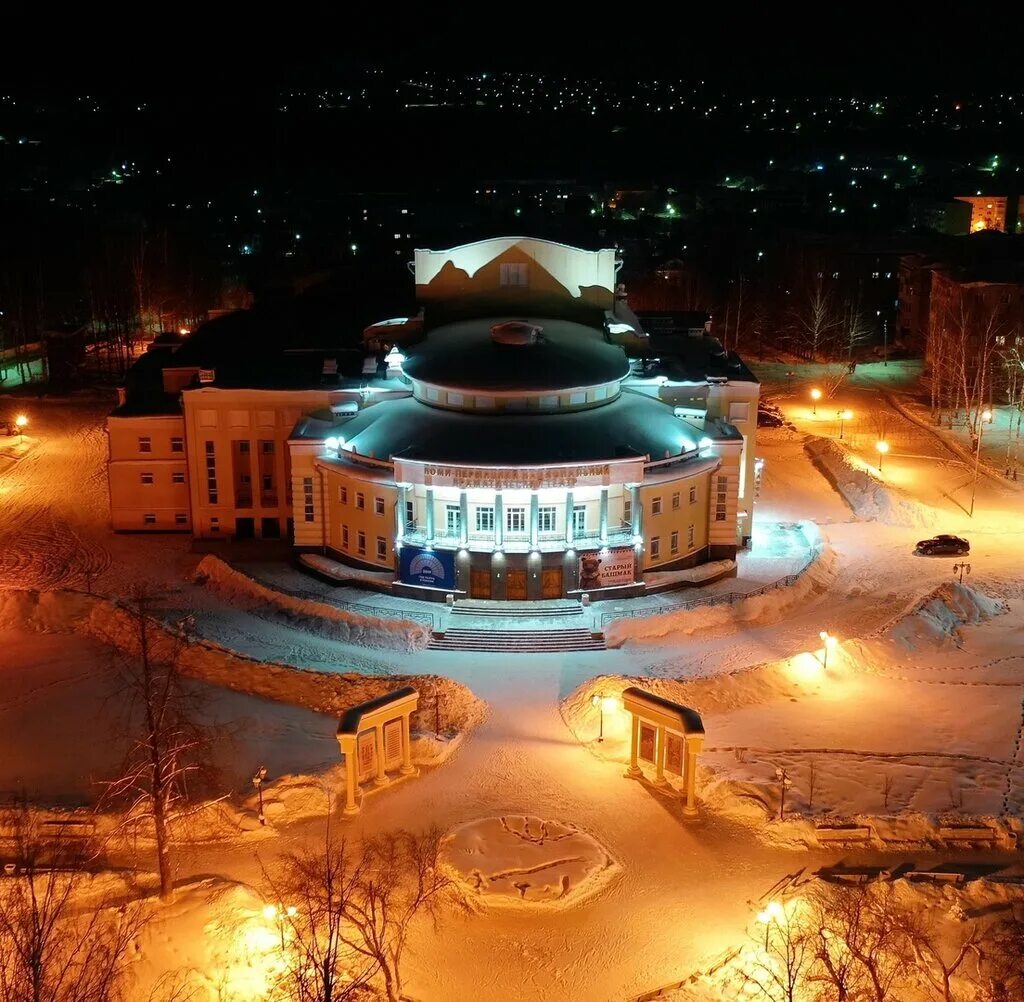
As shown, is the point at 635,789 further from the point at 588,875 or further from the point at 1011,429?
the point at 1011,429

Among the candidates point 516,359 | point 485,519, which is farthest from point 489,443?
point 516,359

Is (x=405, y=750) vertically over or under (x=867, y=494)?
under

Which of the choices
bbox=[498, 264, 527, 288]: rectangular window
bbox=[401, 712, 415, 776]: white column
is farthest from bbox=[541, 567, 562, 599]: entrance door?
bbox=[498, 264, 527, 288]: rectangular window

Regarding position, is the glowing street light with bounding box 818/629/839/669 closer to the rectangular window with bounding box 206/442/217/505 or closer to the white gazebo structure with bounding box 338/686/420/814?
the white gazebo structure with bounding box 338/686/420/814

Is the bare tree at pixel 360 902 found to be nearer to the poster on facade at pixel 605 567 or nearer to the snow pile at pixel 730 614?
the snow pile at pixel 730 614

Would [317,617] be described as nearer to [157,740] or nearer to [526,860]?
[157,740]

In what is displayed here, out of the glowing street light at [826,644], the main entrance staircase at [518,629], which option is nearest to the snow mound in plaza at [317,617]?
the main entrance staircase at [518,629]
